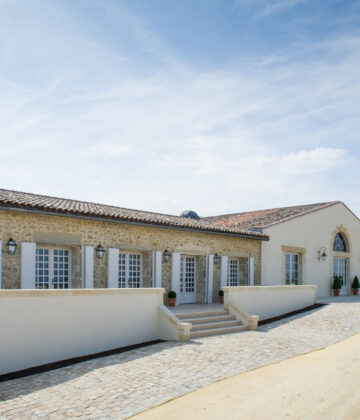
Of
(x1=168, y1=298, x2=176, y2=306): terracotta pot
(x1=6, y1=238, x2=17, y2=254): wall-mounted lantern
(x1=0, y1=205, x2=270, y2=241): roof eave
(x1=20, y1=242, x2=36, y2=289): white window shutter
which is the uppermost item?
(x1=0, y1=205, x2=270, y2=241): roof eave

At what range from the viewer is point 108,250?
13.4m

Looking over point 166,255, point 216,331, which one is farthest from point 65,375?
point 166,255

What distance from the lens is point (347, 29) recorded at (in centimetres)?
996

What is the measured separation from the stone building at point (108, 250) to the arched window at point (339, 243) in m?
8.30

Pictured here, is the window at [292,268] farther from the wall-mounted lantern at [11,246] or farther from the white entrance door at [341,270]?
the wall-mounted lantern at [11,246]

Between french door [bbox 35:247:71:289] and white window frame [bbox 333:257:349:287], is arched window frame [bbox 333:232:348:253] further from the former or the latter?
french door [bbox 35:247:71:289]

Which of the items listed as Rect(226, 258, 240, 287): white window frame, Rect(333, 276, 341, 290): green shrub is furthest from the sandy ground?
Rect(333, 276, 341, 290): green shrub

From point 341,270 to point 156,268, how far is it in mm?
14259

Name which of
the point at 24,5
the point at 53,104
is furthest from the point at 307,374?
the point at 24,5

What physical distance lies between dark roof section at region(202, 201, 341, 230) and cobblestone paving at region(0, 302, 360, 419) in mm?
8785

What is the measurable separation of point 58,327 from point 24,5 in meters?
6.71

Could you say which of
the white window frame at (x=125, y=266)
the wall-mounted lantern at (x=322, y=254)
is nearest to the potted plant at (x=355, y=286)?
the wall-mounted lantern at (x=322, y=254)

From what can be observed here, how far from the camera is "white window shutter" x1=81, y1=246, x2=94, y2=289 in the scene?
41.3 ft

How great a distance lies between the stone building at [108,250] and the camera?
11.4 m
